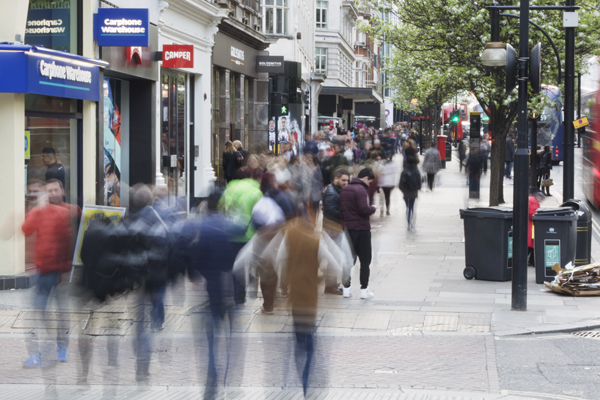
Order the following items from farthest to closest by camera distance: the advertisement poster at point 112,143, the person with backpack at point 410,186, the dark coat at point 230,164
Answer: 1. the dark coat at point 230,164
2. the person with backpack at point 410,186
3. the advertisement poster at point 112,143

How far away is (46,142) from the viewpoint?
12742mm

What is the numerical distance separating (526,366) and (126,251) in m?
4.00

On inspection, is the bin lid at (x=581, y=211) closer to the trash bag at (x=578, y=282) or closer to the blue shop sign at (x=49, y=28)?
the trash bag at (x=578, y=282)

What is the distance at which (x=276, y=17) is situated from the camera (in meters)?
40.1

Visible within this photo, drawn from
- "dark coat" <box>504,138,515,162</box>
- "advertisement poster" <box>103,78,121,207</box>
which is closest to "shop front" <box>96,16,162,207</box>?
"advertisement poster" <box>103,78,121,207</box>

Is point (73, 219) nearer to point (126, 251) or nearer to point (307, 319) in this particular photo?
point (126, 251)

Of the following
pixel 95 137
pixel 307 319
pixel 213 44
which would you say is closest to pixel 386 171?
pixel 213 44

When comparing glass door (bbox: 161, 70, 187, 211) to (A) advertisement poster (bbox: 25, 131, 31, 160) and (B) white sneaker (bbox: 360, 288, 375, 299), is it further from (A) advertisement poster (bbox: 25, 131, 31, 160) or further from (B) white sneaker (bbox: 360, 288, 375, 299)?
(B) white sneaker (bbox: 360, 288, 375, 299)

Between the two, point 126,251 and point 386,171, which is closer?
point 126,251

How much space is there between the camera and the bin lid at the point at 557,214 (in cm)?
1219

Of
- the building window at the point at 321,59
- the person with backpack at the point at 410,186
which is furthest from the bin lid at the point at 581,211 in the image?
the building window at the point at 321,59

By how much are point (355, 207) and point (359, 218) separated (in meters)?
0.17

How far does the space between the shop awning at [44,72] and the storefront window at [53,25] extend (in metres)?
0.64

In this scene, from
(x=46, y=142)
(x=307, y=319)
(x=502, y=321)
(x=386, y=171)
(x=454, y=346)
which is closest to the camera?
(x=307, y=319)
